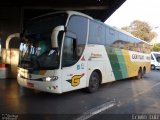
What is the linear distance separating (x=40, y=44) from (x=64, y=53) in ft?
3.22

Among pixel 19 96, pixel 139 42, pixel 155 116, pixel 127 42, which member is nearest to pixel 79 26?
pixel 19 96

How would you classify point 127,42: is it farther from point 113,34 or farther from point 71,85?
point 71,85

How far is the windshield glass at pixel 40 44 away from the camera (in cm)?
873

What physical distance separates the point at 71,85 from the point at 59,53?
1.29 metres

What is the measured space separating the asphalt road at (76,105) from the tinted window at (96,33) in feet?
7.29

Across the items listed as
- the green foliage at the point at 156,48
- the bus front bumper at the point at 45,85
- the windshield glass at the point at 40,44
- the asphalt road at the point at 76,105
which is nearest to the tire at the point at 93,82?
the asphalt road at the point at 76,105

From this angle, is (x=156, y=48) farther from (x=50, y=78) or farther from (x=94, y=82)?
(x=50, y=78)

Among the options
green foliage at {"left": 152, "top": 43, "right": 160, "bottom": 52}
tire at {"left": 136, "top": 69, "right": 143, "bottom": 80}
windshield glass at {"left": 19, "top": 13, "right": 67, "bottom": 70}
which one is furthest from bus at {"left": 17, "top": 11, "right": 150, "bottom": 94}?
green foliage at {"left": 152, "top": 43, "right": 160, "bottom": 52}

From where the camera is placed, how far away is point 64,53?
8.82 meters

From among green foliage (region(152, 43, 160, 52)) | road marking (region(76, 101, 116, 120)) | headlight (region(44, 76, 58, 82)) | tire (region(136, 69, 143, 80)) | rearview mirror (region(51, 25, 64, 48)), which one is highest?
green foliage (region(152, 43, 160, 52))

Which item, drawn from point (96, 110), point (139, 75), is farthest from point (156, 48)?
point (96, 110)

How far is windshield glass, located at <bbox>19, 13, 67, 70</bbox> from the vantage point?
8.73m

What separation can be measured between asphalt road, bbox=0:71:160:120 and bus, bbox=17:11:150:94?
1.64 ft

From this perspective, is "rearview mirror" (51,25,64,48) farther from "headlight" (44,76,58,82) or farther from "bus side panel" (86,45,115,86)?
"bus side panel" (86,45,115,86)
